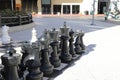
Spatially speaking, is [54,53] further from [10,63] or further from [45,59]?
[10,63]

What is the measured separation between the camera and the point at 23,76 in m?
5.99

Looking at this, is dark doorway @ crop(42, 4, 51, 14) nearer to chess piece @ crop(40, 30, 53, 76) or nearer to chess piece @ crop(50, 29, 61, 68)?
chess piece @ crop(50, 29, 61, 68)

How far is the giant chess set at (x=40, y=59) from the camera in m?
4.85

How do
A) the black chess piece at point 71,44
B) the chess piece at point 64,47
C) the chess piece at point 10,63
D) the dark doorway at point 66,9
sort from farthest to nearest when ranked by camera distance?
the dark doorway at point 66,9 → the black chess piece at point 71,44 → the chess piece at point 64,47 → the chess piece at point 10,63

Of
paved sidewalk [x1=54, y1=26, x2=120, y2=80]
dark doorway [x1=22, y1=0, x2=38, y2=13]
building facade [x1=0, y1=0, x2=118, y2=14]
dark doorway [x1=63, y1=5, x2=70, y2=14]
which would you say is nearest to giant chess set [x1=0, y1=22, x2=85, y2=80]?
paved sidewalk [x1=54, y1=26, x2=120, y2=80]

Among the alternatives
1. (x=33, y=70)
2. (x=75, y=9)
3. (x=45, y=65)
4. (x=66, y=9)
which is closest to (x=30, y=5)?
(x=66, y=9)

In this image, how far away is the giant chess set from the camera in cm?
485

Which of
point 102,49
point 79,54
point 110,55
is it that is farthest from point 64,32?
point 102,49

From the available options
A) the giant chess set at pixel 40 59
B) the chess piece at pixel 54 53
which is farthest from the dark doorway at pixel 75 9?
the chess piece at pixel 54 53

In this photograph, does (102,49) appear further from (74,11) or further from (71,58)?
(74,11)

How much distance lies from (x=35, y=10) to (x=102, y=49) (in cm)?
4105

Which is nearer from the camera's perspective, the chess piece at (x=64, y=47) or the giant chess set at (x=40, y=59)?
the giant chess set at (x=40, y=59)

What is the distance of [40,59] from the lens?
6359mm

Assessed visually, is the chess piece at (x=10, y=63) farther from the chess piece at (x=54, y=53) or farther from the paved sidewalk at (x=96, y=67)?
the chess piece at (x=54, y=53)
